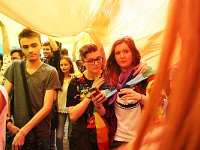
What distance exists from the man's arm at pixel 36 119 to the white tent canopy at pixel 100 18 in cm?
51

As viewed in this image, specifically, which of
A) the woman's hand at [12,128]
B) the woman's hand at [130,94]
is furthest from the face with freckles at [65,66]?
the woman's hand at [130,94]

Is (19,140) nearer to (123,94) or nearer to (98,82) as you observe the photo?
(98,82)

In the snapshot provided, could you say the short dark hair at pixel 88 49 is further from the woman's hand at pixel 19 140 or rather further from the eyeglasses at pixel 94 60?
the woman's hand at pixel 19 140

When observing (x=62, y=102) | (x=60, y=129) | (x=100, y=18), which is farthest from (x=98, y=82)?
(x=60, y=129)

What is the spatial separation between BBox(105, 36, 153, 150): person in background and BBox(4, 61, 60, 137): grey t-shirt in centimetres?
50

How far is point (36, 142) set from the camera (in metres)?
2.47

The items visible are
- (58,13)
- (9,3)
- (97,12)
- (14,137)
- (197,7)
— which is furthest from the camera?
(14,137)

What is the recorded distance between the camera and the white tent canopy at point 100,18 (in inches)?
75.6

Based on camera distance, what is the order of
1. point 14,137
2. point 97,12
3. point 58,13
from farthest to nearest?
point 14,137 → point 97,12 → point 58,13

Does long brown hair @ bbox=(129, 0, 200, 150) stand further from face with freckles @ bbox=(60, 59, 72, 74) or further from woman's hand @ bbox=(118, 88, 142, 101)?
face with freckles @ bbox=(60, 59, 72, 74)

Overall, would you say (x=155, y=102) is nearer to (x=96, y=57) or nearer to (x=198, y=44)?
(x=198, y=44)

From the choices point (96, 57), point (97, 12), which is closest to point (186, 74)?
point (97, 12)

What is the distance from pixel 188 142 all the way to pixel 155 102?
0.19 ft

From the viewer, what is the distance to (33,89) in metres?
2.53
